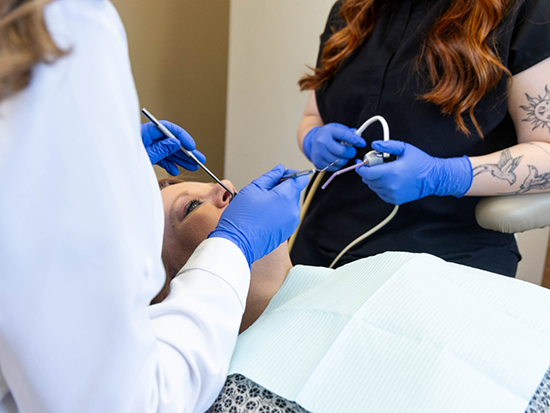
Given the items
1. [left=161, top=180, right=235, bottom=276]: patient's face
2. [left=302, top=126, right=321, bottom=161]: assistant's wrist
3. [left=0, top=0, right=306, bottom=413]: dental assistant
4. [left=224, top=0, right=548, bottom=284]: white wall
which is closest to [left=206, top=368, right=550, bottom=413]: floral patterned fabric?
[left=0, top=0, right=306, bottom=413]: dental assistant

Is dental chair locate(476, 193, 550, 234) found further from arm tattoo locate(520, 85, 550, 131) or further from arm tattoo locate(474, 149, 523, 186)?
arm tattoo locate(520, 85, 550, 131)

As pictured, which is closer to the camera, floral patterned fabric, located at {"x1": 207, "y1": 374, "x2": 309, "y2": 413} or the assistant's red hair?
floral patterned fabric, located at {"x1": 207, "y1": 374, "x2": 309, "y2": 413}

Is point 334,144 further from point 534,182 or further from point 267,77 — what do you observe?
point 267,77

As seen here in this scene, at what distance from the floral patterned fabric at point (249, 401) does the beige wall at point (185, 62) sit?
1051 mm

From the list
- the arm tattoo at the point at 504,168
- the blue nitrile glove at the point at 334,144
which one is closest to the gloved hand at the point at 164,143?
the blue nitrile glove at the point at 334,144

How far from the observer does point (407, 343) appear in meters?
0.80

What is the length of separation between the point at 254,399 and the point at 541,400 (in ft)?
1.54

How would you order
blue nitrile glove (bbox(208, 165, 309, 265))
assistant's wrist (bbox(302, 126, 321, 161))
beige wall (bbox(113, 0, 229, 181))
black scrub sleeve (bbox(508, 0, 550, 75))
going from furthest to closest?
beige wall (bbox(113, 0, 229, 181)) → assistant's wrist (bbox(302, 126, 321, 161)) → black scrub sleeve (bbox(508, 0, 550, 75)) → blue nitrile glove (bbox(208, 165, 309, 265))

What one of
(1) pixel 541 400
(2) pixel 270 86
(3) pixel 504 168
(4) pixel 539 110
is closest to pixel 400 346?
(1) pixel 541 400

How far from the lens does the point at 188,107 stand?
2.31 m

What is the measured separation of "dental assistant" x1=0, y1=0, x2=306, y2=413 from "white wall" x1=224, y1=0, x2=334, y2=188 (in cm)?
201

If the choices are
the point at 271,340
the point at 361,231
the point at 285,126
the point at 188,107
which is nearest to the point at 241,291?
the point at 271,340

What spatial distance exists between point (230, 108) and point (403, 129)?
1.47 m

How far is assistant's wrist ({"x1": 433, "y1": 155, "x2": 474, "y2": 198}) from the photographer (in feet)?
4.06
